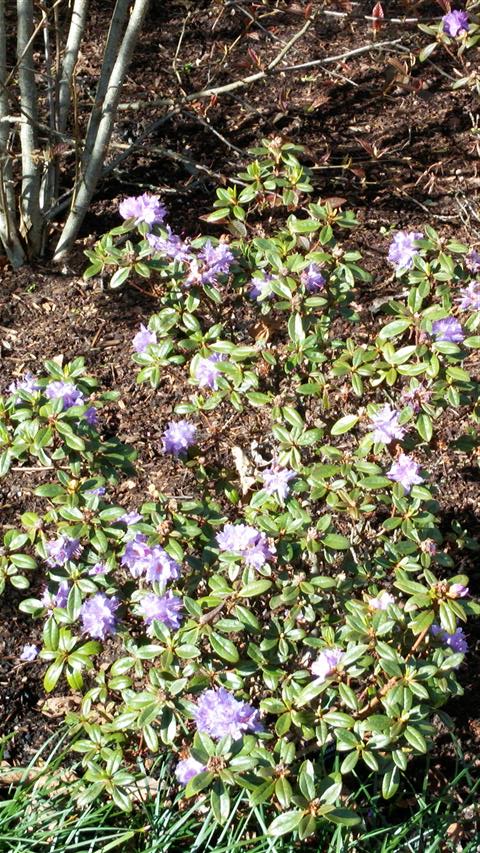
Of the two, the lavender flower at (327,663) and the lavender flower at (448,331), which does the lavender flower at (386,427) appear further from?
the lavender flower at (327,663)

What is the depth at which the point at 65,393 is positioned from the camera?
7.27ft

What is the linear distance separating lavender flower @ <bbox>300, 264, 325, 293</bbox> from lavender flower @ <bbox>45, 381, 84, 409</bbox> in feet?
1.95

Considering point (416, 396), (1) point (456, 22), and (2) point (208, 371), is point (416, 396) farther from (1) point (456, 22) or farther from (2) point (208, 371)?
(1) point (456, 22)

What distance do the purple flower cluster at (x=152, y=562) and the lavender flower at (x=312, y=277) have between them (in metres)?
0.72

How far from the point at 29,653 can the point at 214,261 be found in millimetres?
1238

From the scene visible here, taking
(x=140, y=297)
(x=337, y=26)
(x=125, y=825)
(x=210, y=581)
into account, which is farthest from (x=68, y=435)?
(x=337, y=26)

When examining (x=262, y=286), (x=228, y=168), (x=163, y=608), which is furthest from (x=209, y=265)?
(x=228, y=168)

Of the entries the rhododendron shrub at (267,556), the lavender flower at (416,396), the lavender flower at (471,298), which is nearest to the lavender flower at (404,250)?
the rhododendron shrub at (267,556)

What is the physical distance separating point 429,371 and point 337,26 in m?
3.20

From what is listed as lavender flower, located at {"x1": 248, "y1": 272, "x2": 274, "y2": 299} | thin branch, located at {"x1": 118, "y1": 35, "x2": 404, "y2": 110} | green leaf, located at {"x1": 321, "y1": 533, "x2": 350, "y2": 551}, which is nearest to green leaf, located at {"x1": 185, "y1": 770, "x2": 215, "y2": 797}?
green leaf, located at {"x1": 321, "y1": 533, "x2": 350, "y2": 551}

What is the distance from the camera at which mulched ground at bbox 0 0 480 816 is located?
3248mm

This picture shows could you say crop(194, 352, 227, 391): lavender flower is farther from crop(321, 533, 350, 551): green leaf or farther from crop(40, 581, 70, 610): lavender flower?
crop(40, 581, 70, 610): lavender flower

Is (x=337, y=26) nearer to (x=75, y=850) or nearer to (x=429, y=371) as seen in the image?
(x=429, y=371)

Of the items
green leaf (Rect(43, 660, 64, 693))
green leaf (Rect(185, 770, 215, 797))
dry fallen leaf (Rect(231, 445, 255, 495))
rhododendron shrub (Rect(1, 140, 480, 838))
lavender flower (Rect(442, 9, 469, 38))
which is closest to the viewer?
green leaf (Rect(185, 770, 215, 797))
